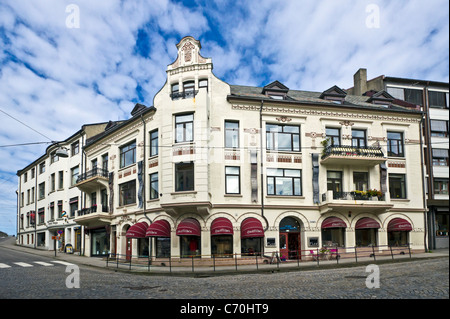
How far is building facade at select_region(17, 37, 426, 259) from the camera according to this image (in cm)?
2509

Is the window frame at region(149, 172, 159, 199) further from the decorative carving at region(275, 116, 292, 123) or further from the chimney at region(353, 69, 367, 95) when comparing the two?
the chimney at region(353, 69, 367, 95)

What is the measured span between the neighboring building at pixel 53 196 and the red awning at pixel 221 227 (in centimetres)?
1513

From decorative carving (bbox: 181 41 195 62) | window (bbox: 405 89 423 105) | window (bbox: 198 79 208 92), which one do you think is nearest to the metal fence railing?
window (bbox: 198 79 208 92)

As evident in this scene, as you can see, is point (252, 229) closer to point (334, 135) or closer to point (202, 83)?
point (334, 135)

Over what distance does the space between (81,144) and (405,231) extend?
28.9 metres

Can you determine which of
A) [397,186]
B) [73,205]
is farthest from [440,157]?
[73,205]

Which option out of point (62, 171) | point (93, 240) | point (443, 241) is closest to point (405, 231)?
point (443, 241)

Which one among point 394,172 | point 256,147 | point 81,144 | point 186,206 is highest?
point 81,144

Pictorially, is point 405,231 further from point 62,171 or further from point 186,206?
point 62,171

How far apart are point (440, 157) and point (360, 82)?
945 cm

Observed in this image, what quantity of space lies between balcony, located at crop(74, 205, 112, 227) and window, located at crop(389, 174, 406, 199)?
21.3m

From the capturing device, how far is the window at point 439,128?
99.5 feet
